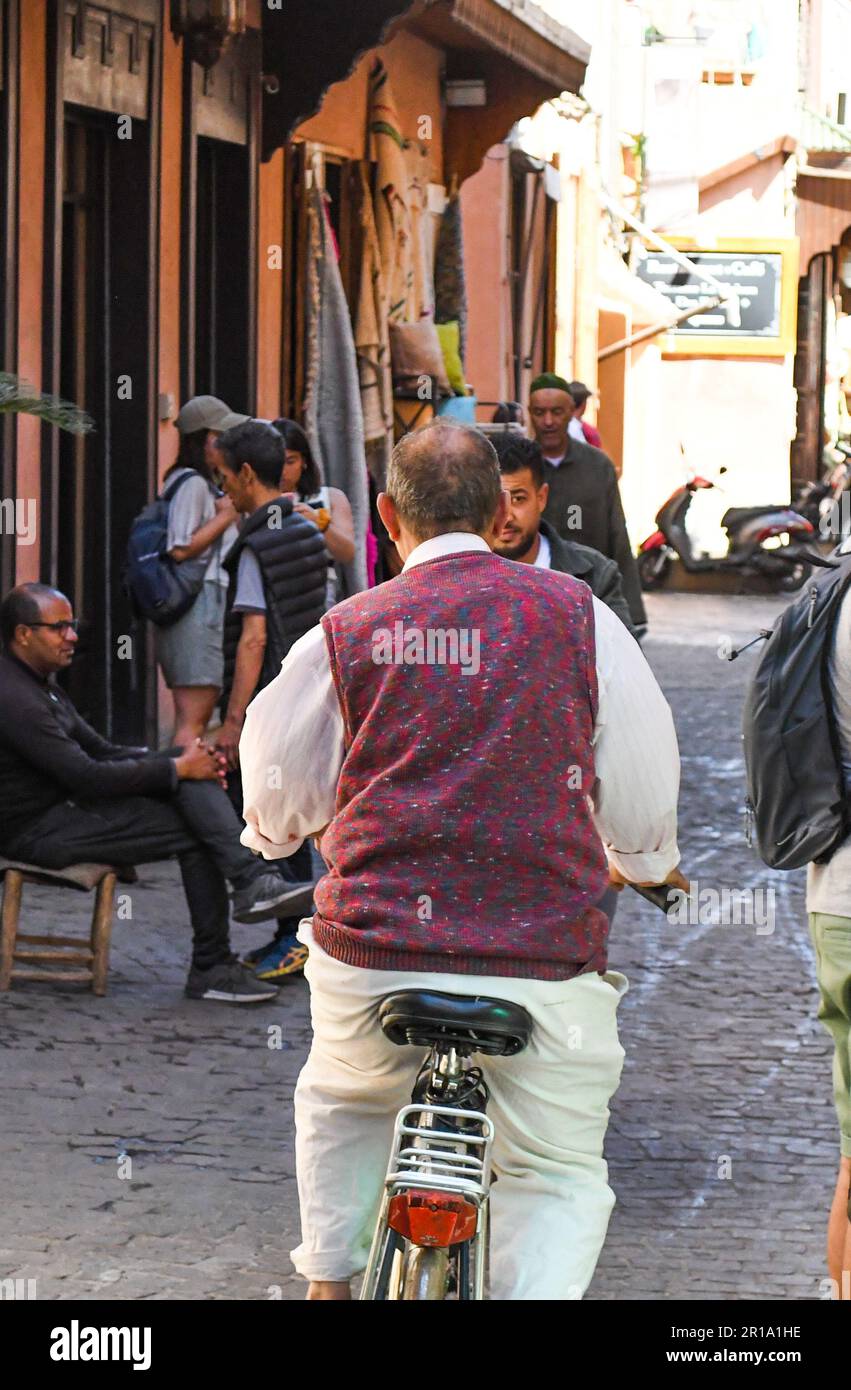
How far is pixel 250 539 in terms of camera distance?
770 centimetres

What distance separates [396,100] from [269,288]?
3.03 metres

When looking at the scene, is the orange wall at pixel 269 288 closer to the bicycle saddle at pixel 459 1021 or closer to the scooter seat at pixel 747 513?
the bicycle saddle at pixel 459 1021

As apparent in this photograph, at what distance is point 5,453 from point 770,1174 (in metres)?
4.71

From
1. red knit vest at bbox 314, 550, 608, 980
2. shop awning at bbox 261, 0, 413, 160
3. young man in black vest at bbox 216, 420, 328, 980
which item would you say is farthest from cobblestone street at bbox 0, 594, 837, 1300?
shop awning at bbox 261, 0, 413, 160

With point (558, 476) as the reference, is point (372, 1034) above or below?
below

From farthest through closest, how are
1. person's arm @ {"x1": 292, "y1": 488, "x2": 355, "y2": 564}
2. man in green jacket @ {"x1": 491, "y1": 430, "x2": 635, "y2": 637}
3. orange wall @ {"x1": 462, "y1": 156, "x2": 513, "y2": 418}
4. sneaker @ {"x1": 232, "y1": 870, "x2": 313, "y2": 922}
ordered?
orange wall @ {"x1": 462, "y1": 156, "x2": 513, "y2": 418}, person's arm @ {"x1": 292, "y1": 488, "x2": 355, "y2": 564}, sneaker @ {"x1": 232, "y1": 870, "x2": 313, "y2": 922}, man in green jacket @ {"x1": 491, "y1": 430, "x2": 635, "y2": 637}

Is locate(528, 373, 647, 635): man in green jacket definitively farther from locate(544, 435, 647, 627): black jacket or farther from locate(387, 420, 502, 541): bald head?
locate(387, 420, 502, 541): bald head

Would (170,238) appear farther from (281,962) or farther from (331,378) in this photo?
(281,962)

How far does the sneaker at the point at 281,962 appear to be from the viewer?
7.75 meters

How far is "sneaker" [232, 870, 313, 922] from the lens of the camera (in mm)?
7426

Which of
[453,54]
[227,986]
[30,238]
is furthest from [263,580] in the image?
[453,54]

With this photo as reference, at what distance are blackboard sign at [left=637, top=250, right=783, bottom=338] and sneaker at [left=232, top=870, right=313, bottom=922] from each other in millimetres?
20910
